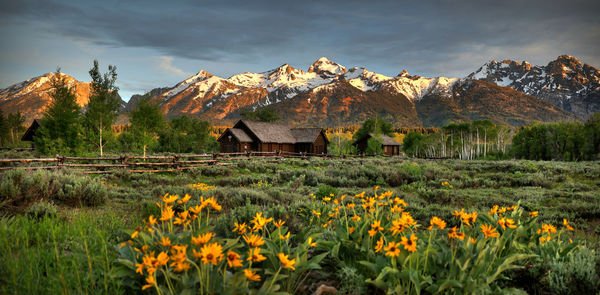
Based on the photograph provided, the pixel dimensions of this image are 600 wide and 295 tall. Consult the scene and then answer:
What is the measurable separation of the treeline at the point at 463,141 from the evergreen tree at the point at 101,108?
5838 cm

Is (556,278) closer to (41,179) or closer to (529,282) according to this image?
(529,282)

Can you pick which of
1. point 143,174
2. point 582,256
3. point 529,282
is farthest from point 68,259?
point 143,174

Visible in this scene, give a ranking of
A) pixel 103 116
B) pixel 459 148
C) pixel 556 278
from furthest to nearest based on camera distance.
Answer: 1. pixel 459 148
2. pixel 103 116
3. pixel 556 278

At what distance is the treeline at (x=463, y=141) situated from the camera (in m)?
67.6

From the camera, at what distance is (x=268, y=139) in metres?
39.8

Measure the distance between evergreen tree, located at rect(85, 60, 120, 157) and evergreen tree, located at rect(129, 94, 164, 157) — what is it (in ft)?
12.3

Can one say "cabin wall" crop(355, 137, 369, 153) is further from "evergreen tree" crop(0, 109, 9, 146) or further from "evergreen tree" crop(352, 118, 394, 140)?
"evergreen tree" crop(0, 109, 9, 146)

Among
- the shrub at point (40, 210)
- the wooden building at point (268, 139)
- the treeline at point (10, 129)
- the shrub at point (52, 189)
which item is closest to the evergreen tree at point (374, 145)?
the wooden building at point (268, 139)

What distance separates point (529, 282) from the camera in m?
3.06

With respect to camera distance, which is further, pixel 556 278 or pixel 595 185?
pixel 595 185

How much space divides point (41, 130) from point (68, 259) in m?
22.9

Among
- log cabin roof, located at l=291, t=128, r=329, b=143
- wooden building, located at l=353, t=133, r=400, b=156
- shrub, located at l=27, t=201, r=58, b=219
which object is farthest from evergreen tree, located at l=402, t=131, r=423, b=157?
shrub, located at l=27, t=201, r=58, b=219

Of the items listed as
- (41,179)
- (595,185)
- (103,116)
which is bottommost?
(595,185)

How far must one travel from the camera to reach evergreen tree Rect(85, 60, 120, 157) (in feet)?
82.8
